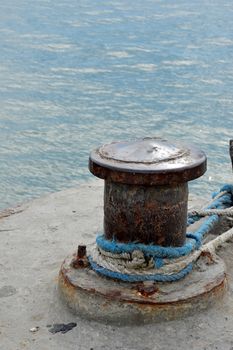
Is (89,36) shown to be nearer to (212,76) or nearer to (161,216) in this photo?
(212,76)

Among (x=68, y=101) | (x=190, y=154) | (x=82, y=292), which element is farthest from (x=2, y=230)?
(x=68, y=101)

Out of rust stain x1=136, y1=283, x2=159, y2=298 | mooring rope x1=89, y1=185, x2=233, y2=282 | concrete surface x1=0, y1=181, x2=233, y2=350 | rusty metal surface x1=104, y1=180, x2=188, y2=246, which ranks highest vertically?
rusty metal surface x1=104, y1=180, x2=188, y2=246

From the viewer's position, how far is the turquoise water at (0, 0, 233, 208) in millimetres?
6855

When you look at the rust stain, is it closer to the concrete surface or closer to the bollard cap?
the concrete surface

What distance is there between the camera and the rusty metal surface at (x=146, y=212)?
267 cm

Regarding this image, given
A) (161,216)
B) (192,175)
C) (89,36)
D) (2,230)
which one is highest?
(192,175)

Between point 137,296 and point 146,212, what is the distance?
0.32 meters

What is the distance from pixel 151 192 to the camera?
265 centimetres

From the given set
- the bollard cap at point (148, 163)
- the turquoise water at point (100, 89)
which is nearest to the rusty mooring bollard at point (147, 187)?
the bollard cap at point (148, 163)

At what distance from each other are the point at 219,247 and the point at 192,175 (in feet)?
2.48

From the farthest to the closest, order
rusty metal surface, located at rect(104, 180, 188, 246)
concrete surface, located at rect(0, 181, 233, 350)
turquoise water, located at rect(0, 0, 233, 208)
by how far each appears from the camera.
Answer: turquoise water, located at rect(0, 0, 233, 208), rusty metal surface, located at rect(104, 180, 188, 246), concrete surface, located at rect(0, 181, 233, 350)

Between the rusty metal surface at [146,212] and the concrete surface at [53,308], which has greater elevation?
the rusty metal surface at [146,212]

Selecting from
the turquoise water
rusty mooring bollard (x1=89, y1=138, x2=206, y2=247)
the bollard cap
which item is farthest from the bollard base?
the turquoise water

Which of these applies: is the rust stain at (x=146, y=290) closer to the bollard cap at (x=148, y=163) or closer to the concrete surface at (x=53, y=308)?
the concrete surface at (x=53, y=308)
